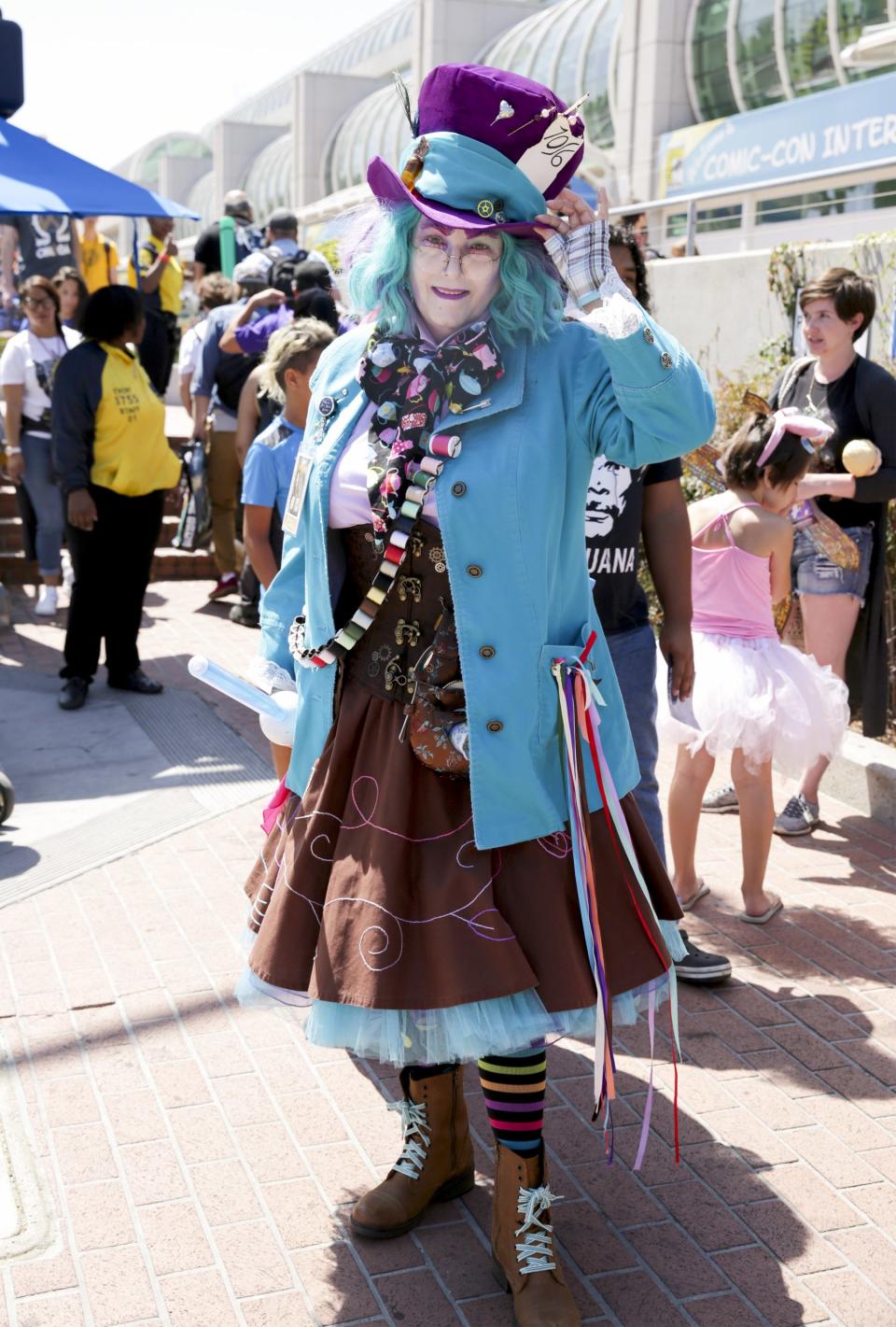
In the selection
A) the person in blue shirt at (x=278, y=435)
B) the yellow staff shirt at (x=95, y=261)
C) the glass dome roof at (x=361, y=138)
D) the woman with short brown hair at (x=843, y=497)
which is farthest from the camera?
the glass dome roof at (x=361, y=138)

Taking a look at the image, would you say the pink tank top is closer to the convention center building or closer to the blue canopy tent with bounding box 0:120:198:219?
the convention center building

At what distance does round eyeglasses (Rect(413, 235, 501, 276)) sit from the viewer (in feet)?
8.05

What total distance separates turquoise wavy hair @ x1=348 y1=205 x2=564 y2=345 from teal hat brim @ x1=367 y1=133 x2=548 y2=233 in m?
0.05

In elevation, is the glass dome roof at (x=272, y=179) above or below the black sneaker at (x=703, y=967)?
above

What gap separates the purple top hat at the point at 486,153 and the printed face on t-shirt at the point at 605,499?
41.3 inches

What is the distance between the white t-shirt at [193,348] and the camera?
30.8 ft

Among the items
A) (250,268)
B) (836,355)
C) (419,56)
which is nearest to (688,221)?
(250,268)

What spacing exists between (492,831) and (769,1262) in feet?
3.67

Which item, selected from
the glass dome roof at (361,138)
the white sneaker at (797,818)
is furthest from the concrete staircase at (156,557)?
the glass dome roof at (361,138)

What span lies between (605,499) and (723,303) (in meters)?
5.21

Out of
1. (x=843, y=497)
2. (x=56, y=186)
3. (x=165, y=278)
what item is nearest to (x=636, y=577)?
(x=843, y=497)

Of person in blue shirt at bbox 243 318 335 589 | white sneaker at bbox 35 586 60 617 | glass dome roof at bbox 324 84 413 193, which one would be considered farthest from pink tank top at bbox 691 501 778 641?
glass dome roof at bbox 324 84 413 193

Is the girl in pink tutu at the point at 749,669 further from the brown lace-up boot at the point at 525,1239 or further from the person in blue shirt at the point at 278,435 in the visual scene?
the brown lace-up boot at the point at 525,1239

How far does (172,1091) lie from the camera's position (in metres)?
3.33
